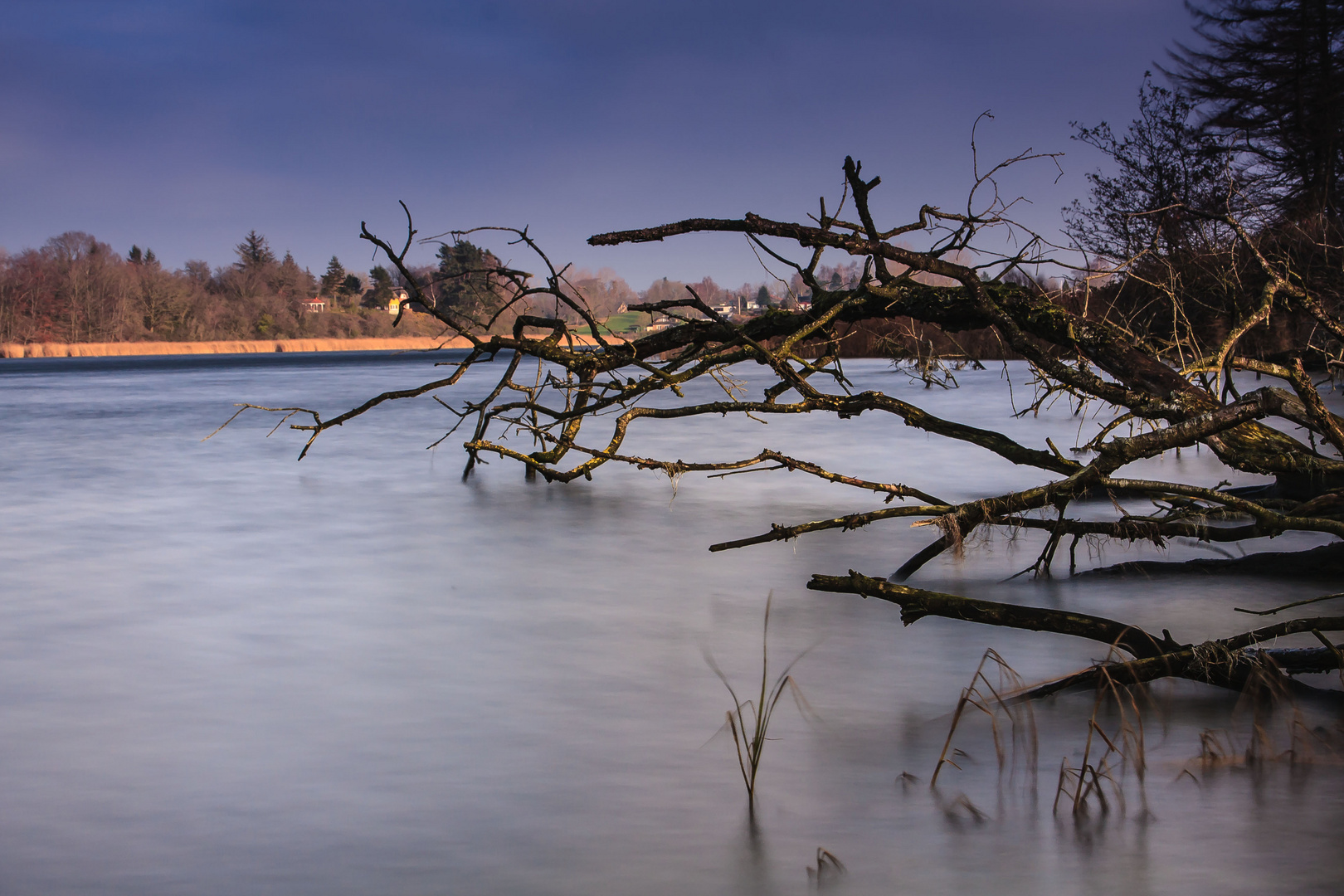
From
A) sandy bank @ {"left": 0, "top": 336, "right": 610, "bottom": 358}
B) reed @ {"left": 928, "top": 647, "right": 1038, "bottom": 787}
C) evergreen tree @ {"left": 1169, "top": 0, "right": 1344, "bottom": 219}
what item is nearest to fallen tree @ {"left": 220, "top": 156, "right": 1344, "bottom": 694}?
reed @ {"left": 928, "top": 647, "right": 1038, "bottom": 787}

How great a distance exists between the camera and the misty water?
301 cm

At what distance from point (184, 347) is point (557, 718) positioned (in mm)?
110944

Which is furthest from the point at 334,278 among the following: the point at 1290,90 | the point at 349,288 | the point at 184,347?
the point at 1290,90

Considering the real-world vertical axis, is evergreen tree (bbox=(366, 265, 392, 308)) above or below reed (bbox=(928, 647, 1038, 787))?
above

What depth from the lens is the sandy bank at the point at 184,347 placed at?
301ft

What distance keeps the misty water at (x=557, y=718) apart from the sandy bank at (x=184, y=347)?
76598 millimetres

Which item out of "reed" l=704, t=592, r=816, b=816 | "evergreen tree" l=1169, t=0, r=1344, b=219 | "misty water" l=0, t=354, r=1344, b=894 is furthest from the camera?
"evergreen tree" l=1169, t=0, r=1344, b=219

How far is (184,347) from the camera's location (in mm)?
103375

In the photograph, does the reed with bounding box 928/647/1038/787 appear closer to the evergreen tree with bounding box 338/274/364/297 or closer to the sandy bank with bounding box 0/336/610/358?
the sandy bank with bounding box 0/336/610/358

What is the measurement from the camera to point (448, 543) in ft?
28.0

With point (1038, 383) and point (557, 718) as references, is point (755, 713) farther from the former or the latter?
point (1038, 383)

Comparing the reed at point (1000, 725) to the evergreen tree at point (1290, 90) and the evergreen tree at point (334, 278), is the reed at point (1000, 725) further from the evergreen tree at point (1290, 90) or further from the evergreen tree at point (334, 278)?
the evergreen tree at point (334, 278)

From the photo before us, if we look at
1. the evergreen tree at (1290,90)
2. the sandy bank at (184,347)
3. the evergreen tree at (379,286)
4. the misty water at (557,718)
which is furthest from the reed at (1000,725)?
the evergreen tree at (379,286)

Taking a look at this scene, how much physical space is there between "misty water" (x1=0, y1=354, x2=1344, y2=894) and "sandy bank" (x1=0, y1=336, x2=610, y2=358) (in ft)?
251
